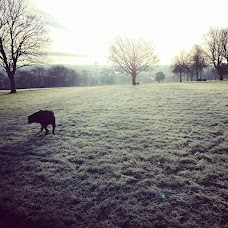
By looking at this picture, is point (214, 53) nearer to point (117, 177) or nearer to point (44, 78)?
point (117, 177)

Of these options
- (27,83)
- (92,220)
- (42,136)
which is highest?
(27,83)

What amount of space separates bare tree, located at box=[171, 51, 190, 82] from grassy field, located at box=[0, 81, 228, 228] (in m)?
68.5

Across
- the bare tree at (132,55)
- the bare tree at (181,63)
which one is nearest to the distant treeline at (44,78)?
the bare tree at (181,63)

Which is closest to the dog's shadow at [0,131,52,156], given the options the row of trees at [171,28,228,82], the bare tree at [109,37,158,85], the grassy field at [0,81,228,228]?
the grassy field at [0,81,228,228]

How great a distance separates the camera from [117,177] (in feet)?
18.7

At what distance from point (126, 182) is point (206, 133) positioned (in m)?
5.58

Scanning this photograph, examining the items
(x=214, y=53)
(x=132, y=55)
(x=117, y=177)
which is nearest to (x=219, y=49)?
(x=214, y=53)

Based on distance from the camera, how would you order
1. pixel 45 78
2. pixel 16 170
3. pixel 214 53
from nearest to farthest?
1. pixel 16 170
2. pixel 214 53
3. pixel 45 78

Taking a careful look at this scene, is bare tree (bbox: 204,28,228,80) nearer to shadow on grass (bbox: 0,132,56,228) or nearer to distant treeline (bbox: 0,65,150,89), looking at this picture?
distant treeline (bbox: 0,65,150,89)

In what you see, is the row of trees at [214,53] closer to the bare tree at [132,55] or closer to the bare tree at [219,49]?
the bare tree at [219,49]

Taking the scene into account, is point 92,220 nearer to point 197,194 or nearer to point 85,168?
point 85,168

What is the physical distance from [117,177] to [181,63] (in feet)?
262

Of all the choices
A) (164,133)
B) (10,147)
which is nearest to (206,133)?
(164,133)

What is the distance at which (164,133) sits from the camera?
9.14m
